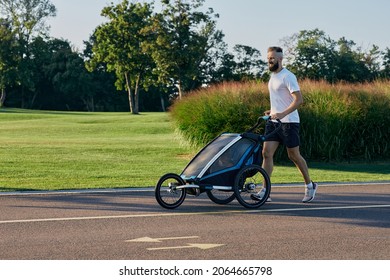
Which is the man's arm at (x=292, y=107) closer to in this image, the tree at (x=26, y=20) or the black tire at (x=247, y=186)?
the black tire at (x=247, y=186)

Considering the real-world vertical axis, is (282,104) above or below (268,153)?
above

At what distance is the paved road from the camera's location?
6938 mm

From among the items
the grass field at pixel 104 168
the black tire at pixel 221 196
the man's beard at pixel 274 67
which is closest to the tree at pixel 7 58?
the grass field at pixel 104 168

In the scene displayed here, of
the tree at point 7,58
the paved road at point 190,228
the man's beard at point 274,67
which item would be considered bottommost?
the paved road at point 190,228

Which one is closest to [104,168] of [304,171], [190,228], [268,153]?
[268,153]

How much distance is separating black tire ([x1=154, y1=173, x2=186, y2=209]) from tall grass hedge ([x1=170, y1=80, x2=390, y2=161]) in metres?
8.84

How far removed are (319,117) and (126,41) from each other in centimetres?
5607

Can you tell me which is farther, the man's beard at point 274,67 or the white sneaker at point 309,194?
the white sneaker at point 309,194

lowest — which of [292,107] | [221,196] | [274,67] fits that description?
[221,196]

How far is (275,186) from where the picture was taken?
12531mm

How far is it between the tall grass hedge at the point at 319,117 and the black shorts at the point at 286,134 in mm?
8122

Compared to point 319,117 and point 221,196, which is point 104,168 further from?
point 221,196

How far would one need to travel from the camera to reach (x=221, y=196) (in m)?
10.3

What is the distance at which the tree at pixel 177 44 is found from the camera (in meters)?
68.4
